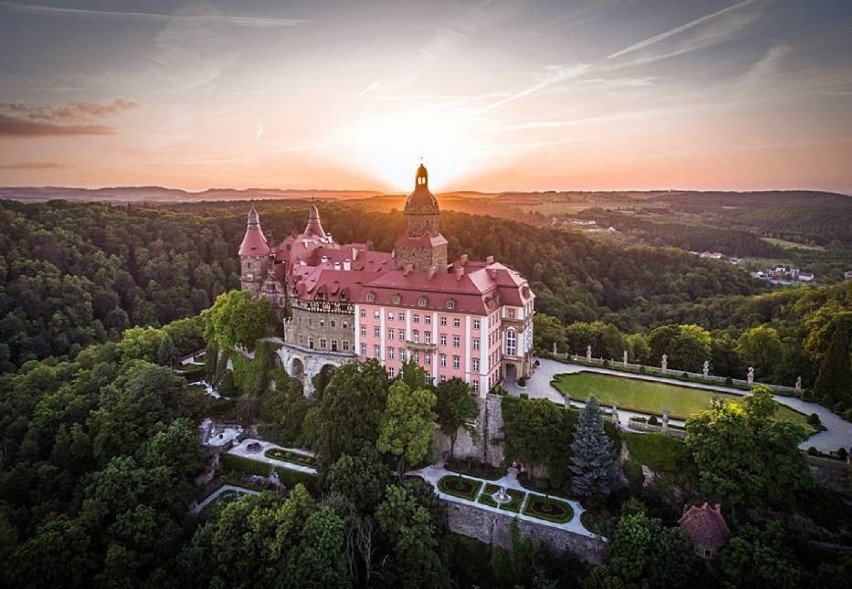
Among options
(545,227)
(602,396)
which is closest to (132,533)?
(602,396)

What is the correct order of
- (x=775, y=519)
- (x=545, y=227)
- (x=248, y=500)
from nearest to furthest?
(x=775, y=519) → (x=248, y=500) → (x=545, y=227)

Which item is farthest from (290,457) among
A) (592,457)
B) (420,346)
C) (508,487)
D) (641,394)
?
(641,394)

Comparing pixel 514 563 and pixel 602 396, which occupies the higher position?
pixel 602 396

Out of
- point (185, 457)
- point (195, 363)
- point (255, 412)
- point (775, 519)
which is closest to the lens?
point (775, 519)

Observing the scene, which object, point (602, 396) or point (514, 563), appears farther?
point (602, 396)

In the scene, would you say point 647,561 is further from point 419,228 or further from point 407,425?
point 419,228

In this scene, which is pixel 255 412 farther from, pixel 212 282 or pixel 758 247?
pixel 758 247
